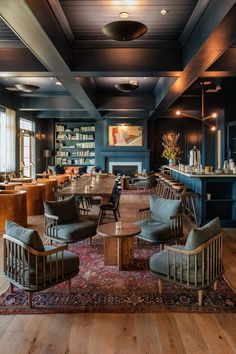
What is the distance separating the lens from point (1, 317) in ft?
9.39

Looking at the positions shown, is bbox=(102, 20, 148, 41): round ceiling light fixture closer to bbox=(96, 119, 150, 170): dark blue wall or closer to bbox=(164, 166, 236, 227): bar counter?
bbox=(164, 166, 236, 227): bar counter

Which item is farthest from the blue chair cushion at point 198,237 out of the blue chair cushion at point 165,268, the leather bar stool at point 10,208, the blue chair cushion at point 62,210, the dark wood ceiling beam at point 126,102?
the dark wood ceiling beam at point 126,102

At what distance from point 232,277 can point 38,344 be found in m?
2.37

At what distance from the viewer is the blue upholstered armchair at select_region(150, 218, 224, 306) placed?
2963 millimetres

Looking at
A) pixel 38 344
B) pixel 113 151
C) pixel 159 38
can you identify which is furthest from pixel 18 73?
pixel 113 151

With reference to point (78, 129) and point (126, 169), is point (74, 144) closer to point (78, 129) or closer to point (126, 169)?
point (78, 129)

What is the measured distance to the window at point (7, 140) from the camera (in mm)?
9883

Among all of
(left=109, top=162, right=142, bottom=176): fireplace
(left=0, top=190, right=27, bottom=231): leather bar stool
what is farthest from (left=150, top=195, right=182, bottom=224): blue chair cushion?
(left=109, top=162, right=142, bottom=176): fireplace

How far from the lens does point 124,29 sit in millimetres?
3533

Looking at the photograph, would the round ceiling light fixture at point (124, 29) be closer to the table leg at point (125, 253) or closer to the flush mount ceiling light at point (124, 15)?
the flush mount ceiling light at point (124, 15)

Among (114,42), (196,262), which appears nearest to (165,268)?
(196,262)

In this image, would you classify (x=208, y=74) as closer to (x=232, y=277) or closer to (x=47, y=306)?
(x=232, y=277)

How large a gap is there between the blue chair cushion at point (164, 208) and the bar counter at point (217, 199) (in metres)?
1.64

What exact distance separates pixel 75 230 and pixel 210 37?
2994 mm
